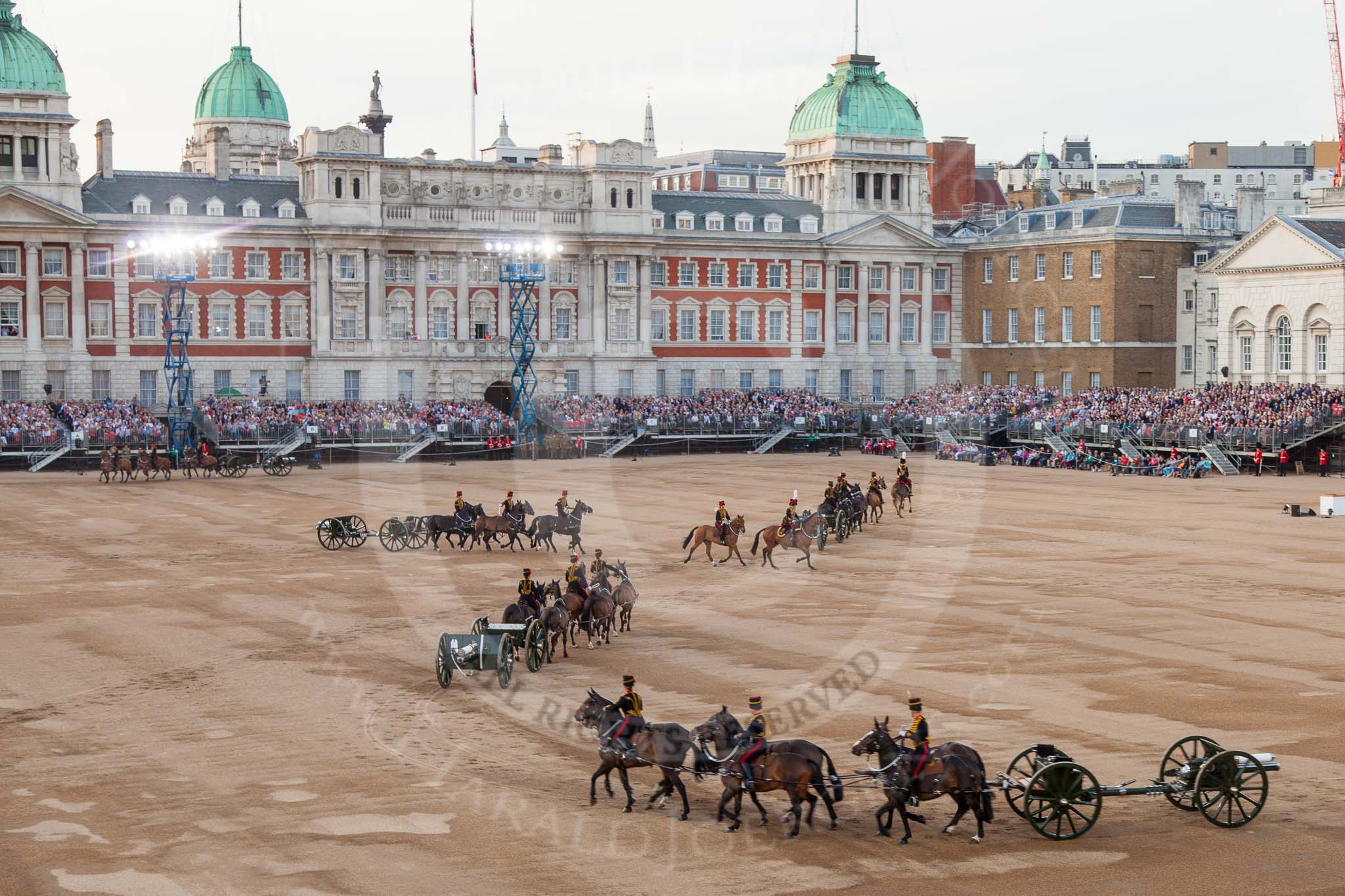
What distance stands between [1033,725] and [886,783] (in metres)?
5.45

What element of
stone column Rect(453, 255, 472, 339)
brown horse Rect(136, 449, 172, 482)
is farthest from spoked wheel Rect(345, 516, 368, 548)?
stone column Rect(453, 255, 472, 339)

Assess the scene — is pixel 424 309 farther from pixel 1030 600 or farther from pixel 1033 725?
pixel 1033 725

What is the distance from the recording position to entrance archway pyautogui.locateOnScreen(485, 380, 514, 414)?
9306cm

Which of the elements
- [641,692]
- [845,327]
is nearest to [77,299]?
[845,327]

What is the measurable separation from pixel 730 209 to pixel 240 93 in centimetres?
3725

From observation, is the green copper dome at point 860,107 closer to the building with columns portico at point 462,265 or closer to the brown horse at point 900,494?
the building with columns portico at point 462,265

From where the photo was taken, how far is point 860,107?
344 feet

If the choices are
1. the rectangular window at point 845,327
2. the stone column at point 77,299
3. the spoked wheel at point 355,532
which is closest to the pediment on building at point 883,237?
the rectangular window at point 845,327

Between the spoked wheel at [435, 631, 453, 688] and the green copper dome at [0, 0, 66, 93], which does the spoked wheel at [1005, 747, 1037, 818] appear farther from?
the green copper dome at [0, 0, 66, 93]

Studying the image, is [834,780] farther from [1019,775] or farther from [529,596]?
[529,596]

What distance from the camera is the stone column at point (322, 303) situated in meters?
90.2

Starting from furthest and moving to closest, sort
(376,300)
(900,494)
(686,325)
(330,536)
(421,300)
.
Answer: (686,325)
(421,300)
(376,300)
(900,494)
(330,536)

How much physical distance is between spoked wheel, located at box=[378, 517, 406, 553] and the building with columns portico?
45755 mm

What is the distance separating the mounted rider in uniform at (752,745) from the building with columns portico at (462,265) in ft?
238
